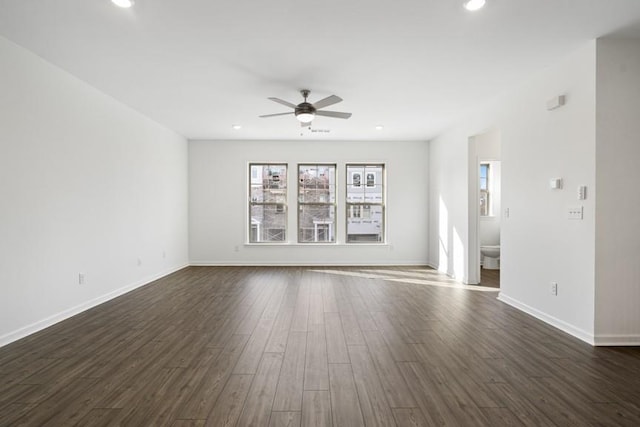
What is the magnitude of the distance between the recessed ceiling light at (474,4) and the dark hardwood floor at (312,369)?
2751 mm

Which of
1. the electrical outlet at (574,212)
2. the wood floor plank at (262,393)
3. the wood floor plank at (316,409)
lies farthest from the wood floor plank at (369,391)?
the electrical outlet at (574,212)

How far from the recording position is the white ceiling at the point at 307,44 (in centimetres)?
260

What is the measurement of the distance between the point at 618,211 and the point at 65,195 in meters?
5.64

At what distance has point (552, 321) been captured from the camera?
11.6ft

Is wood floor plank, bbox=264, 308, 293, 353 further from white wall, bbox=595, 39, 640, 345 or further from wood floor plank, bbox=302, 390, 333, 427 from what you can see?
white wall, bbox=595, 39, 640, 345

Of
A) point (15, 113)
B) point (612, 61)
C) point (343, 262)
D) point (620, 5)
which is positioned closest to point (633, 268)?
point (612, 61)

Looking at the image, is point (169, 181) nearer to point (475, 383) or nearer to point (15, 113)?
point (15, 113)

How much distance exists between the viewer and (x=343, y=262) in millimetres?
7449

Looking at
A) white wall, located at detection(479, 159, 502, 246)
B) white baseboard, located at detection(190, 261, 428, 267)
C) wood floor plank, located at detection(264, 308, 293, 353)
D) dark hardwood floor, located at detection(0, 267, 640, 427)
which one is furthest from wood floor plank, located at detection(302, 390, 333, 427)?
white wall, located at detection(479, 159, 502, 246)

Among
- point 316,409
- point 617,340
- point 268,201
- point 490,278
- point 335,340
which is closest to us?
point 316,409

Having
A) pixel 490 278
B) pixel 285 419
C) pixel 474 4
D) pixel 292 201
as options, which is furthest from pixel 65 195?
pixel 490 278

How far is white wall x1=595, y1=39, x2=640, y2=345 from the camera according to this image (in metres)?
3.03

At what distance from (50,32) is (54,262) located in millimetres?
2271

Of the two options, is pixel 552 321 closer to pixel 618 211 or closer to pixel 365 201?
pixel 618 211
